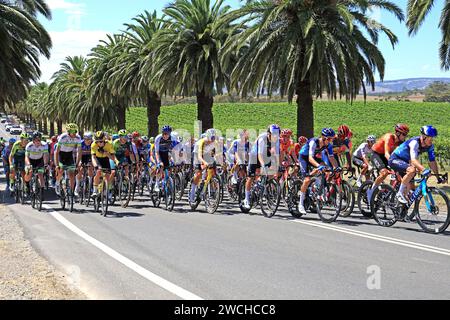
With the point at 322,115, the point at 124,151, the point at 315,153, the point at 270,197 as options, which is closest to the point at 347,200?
the point at 315,153

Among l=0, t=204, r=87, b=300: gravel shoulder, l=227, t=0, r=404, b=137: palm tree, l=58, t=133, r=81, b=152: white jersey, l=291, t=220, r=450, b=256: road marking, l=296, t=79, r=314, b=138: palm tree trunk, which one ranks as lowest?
l=291, t=220, r=450, b=256: road marking

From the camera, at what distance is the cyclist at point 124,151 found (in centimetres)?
1477

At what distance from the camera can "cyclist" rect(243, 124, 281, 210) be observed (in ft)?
38.6

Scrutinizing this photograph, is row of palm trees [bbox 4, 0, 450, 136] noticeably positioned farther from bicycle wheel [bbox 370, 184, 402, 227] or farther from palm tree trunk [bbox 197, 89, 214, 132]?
bicycle wheel [bbox 370, 184, 402, 227]

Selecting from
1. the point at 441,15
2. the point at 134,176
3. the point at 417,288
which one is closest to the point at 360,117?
the point at 441,15

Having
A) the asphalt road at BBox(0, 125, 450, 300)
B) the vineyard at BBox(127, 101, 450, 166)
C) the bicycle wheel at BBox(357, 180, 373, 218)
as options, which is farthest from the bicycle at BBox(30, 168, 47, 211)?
the vineyard at BBox(127, 101, 450, 166)

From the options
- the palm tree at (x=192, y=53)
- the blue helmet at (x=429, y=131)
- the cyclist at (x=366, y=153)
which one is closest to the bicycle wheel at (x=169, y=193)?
the cyclist at (x=366, y=153)

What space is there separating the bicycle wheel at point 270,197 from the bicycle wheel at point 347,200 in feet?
4.62

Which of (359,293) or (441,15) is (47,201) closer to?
(359,293)

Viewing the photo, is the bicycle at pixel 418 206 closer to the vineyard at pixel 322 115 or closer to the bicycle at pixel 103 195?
the bicycle at pixel 103 195

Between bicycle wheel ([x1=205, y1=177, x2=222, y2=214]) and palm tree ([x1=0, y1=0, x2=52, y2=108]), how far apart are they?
13064mm

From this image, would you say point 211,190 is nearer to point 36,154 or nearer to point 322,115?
point 36,154
